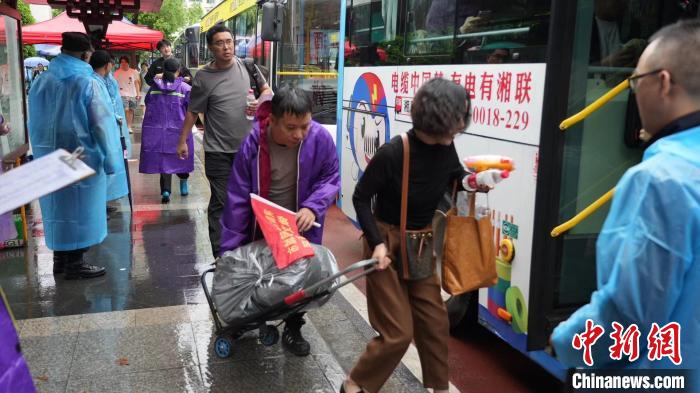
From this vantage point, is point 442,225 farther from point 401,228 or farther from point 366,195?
point 366,195

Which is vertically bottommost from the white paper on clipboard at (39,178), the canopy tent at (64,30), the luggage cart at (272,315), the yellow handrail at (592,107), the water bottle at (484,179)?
the luggage cart at (272,315)

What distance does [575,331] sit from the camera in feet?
5.33

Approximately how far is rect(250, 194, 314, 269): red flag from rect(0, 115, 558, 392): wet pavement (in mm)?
Result: 845

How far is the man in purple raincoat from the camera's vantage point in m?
3.43

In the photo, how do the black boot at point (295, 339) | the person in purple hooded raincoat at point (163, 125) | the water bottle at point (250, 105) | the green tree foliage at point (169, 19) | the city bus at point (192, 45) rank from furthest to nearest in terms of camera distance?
the green tree foliage at point (169, 19), the city bus at point (192, 45), the person in purple hooded raincoat at point (163, 125), the water bottle at point (250, 105), the black boot at point (295, 339)

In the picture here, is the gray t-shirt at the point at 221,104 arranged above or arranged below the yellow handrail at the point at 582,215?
above

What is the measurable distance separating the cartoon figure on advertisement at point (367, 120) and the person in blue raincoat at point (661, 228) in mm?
3668

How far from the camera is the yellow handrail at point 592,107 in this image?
9.69ft

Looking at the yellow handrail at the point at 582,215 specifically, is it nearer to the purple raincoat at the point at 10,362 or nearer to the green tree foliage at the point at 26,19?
the purple raincoat at the point at 10,362

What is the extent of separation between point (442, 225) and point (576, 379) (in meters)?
1.33

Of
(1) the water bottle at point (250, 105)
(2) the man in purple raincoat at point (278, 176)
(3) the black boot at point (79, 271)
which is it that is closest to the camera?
(2) the man in purple raincoat at point (278, 176)

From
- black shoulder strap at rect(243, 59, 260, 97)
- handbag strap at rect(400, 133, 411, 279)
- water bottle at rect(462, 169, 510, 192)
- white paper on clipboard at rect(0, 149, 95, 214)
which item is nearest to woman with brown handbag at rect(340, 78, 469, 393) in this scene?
handbag strap at rect(400, 133, 411, 279)

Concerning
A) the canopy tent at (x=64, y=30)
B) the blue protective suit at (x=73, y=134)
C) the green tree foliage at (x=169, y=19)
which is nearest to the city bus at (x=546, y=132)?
the blue protective suit at (x=73, y=134)

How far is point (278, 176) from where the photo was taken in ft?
11.5
